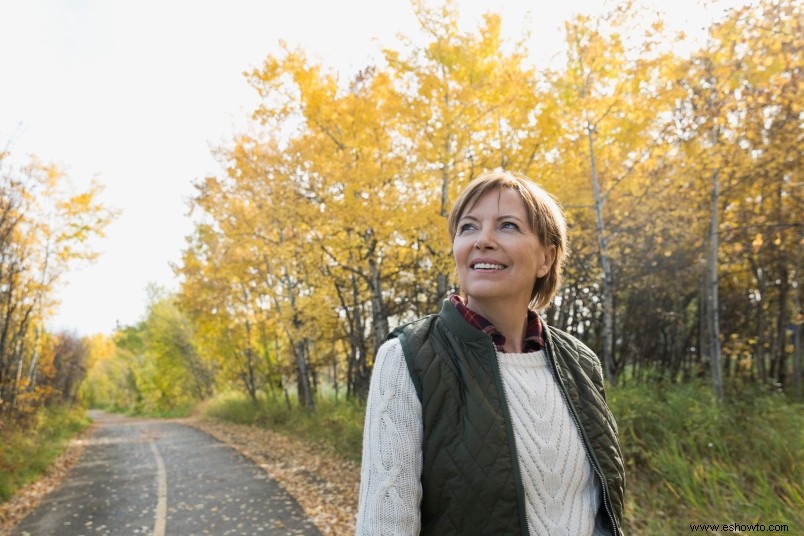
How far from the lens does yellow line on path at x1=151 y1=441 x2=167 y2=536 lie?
6.49 meters

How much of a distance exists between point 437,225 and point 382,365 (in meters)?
7.52

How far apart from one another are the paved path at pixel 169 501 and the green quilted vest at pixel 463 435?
5.42 m

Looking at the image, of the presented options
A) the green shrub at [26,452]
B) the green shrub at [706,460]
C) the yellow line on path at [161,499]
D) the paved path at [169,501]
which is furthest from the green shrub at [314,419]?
the green shrub at [26,452]

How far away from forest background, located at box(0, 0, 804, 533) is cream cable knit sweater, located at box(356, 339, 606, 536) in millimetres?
3506

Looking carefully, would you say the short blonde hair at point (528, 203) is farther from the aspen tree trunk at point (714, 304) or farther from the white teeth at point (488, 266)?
the aspen tree trunk at point (714, 304)

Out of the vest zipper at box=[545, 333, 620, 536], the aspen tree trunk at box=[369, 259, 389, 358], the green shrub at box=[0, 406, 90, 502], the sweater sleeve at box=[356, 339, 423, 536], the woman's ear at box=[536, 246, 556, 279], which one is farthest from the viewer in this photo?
the aspen tree trunk at box=[369, 259, 389, 358]

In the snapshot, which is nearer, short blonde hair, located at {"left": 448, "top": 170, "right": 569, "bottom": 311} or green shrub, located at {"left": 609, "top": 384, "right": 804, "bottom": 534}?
short blonde hair, located at {"left": 448, "top": 170, "right": 569, "bottom": 311}

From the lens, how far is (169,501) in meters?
7.82

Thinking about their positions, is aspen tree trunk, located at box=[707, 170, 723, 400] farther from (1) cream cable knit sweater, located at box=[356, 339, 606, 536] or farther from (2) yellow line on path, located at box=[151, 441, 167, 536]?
(2) yellow line on path, located at box=[151, 441, 167, 536]

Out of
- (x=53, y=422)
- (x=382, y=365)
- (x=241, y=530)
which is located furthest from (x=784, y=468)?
(x=53, y=422)

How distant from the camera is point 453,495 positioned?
128 centimetres

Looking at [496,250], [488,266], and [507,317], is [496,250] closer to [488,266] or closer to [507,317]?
[488,266]

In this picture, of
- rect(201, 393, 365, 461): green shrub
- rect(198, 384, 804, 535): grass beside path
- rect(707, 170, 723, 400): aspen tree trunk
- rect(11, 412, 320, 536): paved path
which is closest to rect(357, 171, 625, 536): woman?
rect(198, 384, 804, 535): grass beside path

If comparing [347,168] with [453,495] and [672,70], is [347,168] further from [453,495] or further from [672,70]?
[453,495]
